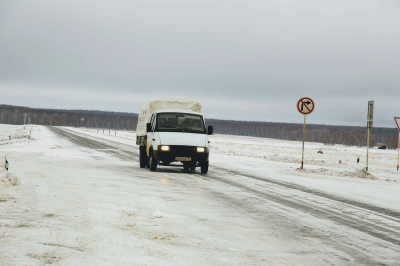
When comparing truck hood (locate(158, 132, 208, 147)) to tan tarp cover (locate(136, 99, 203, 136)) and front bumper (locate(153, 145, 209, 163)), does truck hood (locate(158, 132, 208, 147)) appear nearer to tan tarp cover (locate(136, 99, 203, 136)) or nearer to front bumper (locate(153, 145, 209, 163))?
front bumper (locate(153, 145, 209, 163))

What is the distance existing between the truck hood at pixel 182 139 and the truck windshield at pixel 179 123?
0.76 feet

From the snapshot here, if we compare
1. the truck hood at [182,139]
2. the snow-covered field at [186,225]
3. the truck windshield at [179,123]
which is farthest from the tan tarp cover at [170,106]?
the snow-covered field at [186,225]

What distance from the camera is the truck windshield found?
1468cm

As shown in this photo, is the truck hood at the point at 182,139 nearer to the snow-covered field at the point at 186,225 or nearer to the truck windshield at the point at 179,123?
the truck windshield at the point at 179,123

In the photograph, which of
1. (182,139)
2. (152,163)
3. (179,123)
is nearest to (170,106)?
(179,123)

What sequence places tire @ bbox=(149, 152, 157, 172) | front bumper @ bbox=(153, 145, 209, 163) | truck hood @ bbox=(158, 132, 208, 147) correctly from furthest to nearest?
1. tire @ bbox=(149, 152, 157, 172)
2. truck hood @ bbox=(158, 132, 208, 147)
3. front bumper @ bbox=(153, 145, 209, 163)

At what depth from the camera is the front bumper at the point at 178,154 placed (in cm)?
1401

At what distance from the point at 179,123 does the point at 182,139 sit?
3.02 ft

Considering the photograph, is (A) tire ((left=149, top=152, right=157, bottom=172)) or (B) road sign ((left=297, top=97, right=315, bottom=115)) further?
Answer: (B) road sign ((left=297, top=97, right=315, bottom=115))

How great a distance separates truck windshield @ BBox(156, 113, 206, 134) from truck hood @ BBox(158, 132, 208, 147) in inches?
9.1

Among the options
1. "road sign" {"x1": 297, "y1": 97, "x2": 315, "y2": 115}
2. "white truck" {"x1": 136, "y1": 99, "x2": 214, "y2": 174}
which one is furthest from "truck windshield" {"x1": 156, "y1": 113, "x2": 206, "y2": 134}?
"road sign" {"x1": 297, "y1": 97, "x2": 315, "y2": 115}

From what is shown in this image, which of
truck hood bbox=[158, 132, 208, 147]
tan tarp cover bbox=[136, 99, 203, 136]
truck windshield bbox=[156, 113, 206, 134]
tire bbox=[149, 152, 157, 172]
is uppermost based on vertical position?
tan tarp cover bbox=[136, 99, 203, 136]

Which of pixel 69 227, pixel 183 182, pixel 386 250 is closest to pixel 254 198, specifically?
pixel 183 182

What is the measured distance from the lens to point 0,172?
10.8 meters
